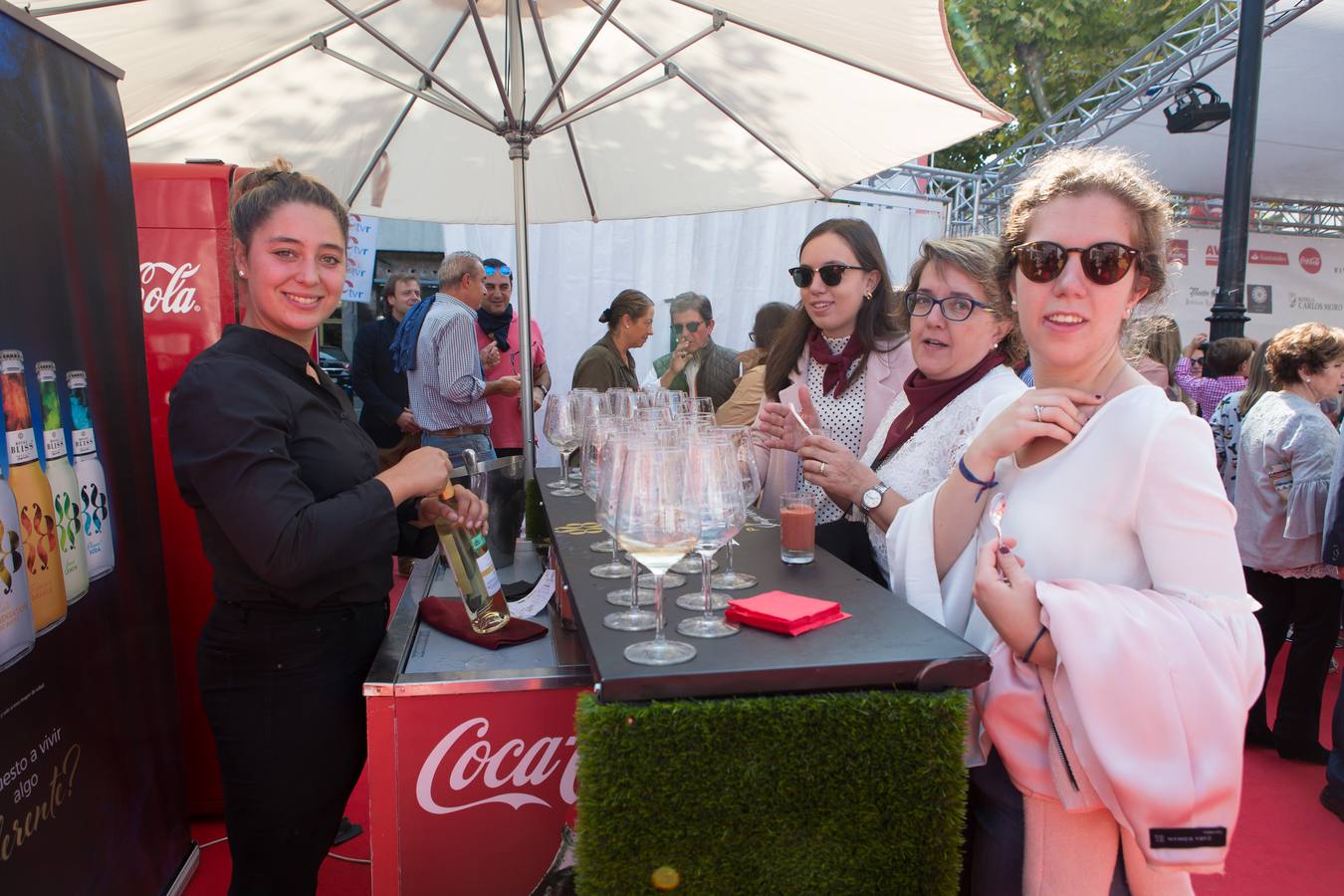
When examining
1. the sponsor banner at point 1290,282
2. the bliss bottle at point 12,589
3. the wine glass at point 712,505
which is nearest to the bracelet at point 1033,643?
the wine glass at point 712,505

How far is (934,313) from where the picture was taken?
2162mm

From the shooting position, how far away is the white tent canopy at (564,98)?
2.76 metres

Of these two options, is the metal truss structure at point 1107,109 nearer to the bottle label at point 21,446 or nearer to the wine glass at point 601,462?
the wine glass at point 601,462

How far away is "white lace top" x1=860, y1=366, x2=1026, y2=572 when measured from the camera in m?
2.05

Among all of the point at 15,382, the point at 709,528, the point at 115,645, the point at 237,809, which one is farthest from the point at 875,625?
the point at 115,645

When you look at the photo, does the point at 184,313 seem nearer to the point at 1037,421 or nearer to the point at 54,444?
the point at 54,444

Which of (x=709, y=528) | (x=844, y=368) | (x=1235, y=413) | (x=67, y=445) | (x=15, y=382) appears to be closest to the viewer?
(x=709, y=528)

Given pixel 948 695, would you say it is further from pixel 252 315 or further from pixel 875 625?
pixel 252 315

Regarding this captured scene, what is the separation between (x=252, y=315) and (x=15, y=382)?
492 millimetres

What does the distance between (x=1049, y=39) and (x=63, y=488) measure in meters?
17.2

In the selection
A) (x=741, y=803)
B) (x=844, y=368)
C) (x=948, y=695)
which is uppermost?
(x=844, y=368)

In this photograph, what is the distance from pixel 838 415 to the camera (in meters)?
2.70

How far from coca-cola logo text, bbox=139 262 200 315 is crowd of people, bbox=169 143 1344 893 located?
4.28ft

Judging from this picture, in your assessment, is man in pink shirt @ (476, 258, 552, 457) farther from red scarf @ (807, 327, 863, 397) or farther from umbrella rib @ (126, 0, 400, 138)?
red scarf @ (807, 327, 863, 397)
